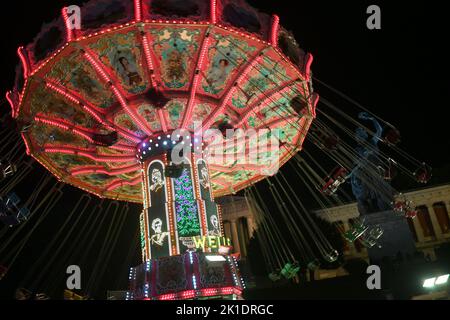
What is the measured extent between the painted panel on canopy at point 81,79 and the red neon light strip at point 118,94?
9.5 inches

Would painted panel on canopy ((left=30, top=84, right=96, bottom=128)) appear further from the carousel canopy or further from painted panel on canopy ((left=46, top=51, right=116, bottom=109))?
painted panel on canopy ((left=46, top=51, right=116, bottom=109))

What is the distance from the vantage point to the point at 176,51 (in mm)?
13961

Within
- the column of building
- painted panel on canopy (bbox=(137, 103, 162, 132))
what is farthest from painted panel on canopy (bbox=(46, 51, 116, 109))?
the column of building

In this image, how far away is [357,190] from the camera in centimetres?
2423

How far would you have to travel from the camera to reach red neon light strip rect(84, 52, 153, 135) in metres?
13.7

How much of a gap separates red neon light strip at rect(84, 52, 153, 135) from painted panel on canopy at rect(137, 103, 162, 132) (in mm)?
207

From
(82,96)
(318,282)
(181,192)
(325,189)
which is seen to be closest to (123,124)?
(82,96)

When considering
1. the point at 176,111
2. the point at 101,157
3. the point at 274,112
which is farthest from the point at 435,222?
the point at 101,157

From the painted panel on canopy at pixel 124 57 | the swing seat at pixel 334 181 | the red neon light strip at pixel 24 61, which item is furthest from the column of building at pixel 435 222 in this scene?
the red neon light strip at pixel 24 61

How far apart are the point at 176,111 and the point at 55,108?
4.21m

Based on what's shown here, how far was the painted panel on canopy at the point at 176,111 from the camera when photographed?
51.8 ft

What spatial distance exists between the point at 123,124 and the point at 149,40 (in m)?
4.22

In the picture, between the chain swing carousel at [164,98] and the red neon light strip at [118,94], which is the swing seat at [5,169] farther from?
the red neon light strip at [118,94]

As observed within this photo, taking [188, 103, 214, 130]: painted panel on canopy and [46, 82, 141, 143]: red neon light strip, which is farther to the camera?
[188, 103, 214, 130]: painted panel on canopy
